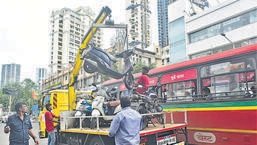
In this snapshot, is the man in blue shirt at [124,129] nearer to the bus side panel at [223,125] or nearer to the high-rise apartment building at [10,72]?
the bus side panel at [223,125]

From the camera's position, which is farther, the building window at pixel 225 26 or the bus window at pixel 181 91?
the building window at pixel 225 26

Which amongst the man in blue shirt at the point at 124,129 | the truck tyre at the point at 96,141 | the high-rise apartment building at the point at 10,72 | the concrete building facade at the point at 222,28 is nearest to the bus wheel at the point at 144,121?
the truck tyre at the point at 96,141

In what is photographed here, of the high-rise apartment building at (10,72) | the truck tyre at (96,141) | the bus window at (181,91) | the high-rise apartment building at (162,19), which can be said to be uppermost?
the high-rise apartment building at (162,19)

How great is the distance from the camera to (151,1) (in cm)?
6731

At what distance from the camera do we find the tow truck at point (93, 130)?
17.7 feet

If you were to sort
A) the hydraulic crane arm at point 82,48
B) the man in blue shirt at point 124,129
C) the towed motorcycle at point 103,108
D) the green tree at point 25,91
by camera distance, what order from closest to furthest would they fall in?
the man in blue shirt at point 124,129
the towed motorcycle at point 103,108
the hydraulic crane arm at point 82,48
the green tree at point 25,91

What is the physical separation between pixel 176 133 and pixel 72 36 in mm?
80034

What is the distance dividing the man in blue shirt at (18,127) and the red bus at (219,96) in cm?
480

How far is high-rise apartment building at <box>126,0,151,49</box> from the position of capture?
66.7 metres

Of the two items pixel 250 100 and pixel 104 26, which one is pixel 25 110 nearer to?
pixel 104 26

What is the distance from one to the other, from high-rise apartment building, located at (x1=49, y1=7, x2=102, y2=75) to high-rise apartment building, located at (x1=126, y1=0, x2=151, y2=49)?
636 inches

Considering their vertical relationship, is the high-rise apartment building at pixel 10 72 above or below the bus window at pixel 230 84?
above

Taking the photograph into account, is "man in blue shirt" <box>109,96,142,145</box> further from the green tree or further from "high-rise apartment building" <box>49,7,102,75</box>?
"high-rise apartment building" <box>49,7,102,75</box>

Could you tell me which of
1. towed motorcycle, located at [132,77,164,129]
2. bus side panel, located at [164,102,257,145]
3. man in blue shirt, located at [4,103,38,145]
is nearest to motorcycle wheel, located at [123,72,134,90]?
towed motorcycle, located at [132,77,164,129]
